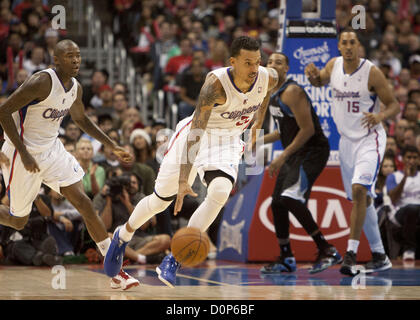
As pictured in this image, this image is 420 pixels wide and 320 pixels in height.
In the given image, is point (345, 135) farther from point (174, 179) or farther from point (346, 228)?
point (174, 179)

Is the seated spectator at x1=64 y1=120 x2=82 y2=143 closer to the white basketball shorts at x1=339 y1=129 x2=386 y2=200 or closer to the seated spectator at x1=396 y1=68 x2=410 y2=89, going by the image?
the white basketball shorts at x1=339 y1=129 x2=386 y2=200

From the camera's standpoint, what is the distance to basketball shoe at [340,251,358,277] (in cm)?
741

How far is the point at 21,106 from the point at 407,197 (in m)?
5.97

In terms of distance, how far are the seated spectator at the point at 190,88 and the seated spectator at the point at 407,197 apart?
148 inches

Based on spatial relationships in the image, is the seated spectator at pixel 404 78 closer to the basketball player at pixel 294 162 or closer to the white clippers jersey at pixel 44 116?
the basketball player at pixel 294 162

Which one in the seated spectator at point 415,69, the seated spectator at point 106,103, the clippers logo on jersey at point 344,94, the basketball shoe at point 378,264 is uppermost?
the seated spectator at point 415,69

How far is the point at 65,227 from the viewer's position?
Result: 9594mm

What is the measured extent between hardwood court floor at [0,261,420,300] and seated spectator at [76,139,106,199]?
4.39 ft

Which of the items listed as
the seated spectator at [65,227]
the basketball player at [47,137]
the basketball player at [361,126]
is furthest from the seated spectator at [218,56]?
the basketball player at [47,137]

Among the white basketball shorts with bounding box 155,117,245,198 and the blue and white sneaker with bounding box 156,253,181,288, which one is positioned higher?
the white basketball shorts with bounding box 155,117,245,198

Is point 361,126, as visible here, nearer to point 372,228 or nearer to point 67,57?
point 372,228

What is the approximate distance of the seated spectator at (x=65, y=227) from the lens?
9.58 metres

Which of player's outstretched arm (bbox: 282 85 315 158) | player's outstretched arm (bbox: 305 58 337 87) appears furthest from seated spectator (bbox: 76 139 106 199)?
player's outstretched arm (bbox: 305 58 337 87)

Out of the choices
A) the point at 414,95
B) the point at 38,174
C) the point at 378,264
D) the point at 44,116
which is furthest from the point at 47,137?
the point at 414,95
